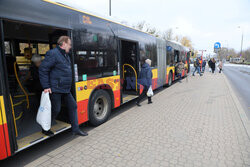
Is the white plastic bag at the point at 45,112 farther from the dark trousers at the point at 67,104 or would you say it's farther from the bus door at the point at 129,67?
the bus door at the point at 129,67

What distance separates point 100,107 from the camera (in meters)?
4.74

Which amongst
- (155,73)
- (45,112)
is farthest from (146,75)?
(45,112)

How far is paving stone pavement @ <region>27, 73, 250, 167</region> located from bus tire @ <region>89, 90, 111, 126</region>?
208 mm

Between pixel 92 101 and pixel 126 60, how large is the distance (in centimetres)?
313

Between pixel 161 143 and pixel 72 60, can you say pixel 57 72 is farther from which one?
pixel 161 143

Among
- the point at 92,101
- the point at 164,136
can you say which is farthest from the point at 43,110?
the point at 164,136

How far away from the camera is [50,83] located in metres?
3.14

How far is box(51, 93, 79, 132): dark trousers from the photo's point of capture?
3244 mm

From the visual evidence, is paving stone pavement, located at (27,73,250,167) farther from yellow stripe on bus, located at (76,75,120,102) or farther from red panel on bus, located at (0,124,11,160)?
yellow stripe on bus, located at (76,75,120,102)

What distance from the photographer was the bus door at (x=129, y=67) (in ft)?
21.4

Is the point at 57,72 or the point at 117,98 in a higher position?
the point at 57,72

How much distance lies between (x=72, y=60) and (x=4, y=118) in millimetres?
1582

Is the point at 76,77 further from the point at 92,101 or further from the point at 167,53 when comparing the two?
the point at 167,53

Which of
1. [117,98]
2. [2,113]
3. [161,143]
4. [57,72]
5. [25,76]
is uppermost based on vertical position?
[57,72]
